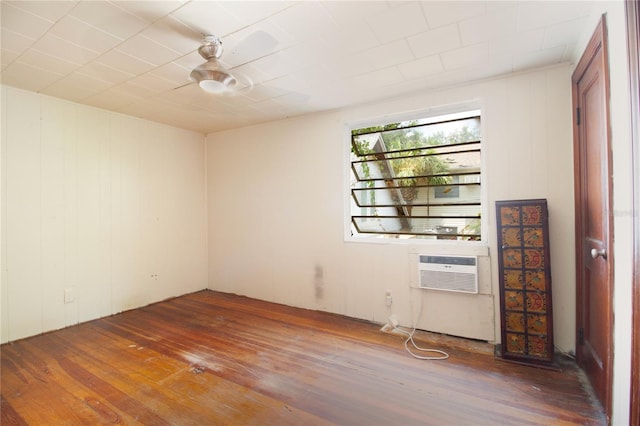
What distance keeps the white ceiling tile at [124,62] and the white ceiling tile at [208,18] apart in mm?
763

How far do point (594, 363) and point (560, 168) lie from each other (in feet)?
4.81

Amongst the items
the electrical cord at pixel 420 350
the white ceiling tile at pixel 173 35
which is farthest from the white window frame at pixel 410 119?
the white ceiling tile at pixel 173 35

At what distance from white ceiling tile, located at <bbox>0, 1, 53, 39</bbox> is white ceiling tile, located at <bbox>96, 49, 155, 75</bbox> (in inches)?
14.4

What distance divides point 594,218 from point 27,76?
15.3ft

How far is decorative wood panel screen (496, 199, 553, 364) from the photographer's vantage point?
2.27 metres

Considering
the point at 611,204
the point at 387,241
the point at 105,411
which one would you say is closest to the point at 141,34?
the point at 105,411

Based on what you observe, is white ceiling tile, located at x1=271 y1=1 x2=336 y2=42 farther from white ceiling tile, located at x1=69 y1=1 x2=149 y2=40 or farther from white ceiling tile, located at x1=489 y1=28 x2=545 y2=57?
white ceiling tile, located at x1=489 y1=28 x2=545 y2=57

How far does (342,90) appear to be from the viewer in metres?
2.88

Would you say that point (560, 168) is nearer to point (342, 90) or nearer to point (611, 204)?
point (611, 204)

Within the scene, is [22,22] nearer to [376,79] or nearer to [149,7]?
[149,7]

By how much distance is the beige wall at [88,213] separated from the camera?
2787mm

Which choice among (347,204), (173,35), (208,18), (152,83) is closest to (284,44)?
(208,18)

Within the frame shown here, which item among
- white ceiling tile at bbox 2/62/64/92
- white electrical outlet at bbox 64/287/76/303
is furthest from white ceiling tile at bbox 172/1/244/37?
white electrical outlet at bbox 64/287/76/303

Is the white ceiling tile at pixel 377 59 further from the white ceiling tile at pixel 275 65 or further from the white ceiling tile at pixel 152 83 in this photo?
the white ceiling tile at pixel 152 83
